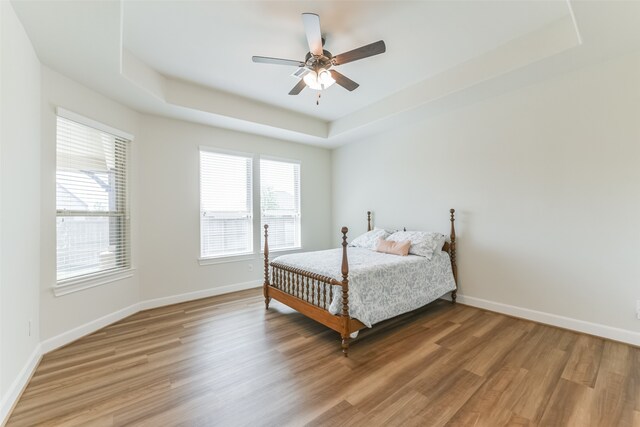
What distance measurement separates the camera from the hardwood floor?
1736mm

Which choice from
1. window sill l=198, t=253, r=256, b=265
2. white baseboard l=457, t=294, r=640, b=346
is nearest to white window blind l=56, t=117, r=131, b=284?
window sill l=198, t=253, r=256, b=265

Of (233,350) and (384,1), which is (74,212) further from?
(384,1)

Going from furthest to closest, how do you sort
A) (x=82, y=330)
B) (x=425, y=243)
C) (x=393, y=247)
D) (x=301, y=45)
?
(x=393, y=247), (x=425, y=243), (x=82, y=330), (x=301, y=45)

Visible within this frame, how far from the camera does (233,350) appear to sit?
8.44 ft

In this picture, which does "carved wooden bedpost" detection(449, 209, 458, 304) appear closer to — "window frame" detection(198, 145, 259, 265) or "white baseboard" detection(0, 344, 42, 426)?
"window frame" detection(198, 145, 259, 265)

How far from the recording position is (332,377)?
2143 millimetres

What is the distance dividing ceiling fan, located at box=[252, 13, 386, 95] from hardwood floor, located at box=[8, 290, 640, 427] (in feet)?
8.52

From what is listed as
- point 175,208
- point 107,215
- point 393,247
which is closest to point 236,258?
point 175,208

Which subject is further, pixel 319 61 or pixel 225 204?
pixel 225 204

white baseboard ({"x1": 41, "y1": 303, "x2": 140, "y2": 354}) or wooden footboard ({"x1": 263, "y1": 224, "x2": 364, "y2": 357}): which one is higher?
wooden footboard ({"x1": 263, "y1": 224, "x2": 364, "y2": 357})

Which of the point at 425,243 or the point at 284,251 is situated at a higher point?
the point at 425,243

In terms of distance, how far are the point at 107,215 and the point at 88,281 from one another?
29.7 inches

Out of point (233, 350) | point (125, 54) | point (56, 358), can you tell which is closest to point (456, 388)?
point (233, 350)

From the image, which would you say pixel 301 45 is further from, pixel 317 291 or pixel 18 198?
pixel 18 198
